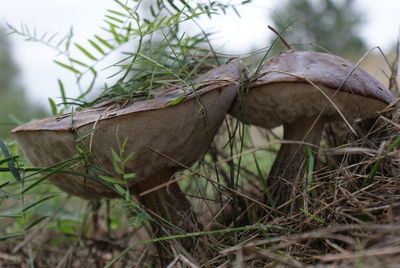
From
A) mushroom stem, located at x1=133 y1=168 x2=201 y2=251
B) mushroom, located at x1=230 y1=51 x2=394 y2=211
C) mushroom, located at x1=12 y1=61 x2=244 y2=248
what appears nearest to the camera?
mushroom, located at x1=12 y1=61 x2=244 y2=248

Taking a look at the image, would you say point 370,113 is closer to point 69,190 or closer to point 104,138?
point 104,138

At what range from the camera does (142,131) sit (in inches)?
41.7

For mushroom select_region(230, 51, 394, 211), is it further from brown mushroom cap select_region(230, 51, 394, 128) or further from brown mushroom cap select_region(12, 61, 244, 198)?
brown mushroom cap select_region(12, 61, 244, 198)

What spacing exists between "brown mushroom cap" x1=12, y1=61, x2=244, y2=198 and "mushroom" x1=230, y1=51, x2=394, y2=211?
0.13 metres

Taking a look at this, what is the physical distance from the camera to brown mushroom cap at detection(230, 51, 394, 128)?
1.13 metres

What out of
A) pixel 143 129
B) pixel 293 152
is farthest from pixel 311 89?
pixel 143 129

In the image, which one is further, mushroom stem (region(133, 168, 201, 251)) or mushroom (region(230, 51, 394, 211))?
mushroom stem (region(133, 168, 201, 251))

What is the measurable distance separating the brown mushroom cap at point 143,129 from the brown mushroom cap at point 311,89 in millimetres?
128

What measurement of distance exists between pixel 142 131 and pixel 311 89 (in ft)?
1.85

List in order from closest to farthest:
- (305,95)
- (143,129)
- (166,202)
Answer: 1. (143,129)
2. (305,95)
3. (166,202)

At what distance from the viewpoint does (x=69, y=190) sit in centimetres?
143

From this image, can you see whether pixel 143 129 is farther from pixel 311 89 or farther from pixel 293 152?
pixel 293 152

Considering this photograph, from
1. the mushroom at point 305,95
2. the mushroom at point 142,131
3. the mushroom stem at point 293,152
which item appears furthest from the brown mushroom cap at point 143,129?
the mushroom stem at point 293,152

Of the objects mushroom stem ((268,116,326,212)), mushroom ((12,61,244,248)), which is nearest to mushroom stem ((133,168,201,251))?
mushroom ((12,61,244,248))
